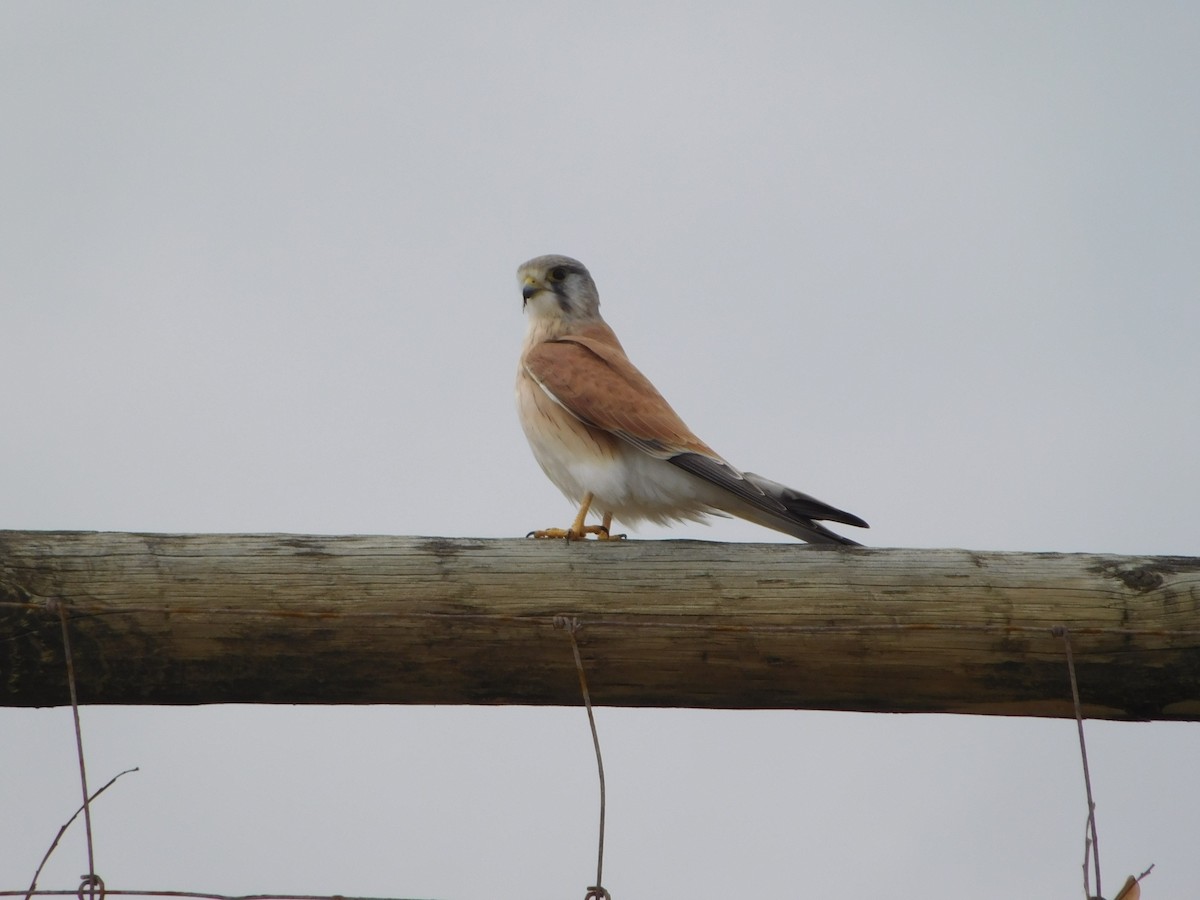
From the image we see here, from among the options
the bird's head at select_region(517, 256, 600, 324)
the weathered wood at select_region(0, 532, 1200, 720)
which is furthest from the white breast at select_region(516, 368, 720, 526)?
the weathered wood at select_region(0, 532, 1200, 720)

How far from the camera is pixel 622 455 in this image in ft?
11.3

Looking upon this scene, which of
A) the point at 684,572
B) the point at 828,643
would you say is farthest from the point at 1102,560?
the point at 684,572

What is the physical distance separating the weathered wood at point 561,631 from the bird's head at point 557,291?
7.08 ft

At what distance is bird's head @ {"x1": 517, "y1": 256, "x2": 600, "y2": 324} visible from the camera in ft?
14.4

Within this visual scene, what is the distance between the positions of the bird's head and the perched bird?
479mm

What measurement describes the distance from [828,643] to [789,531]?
35.9 inches

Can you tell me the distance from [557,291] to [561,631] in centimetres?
235

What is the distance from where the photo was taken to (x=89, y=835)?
72.2 inches

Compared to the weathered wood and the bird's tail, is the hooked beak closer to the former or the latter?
the bird's tail

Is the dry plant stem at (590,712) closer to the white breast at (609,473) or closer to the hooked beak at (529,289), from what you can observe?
the white breast at (609,473)

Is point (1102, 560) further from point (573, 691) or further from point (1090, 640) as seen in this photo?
point (573, 691)

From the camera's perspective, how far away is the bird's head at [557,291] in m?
4.38

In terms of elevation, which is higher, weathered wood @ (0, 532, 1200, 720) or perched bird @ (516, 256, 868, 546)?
perched bird @ (516, 256, 868, 546)

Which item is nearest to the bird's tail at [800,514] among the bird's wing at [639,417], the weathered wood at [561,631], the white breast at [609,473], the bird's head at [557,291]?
the bird's wing at [639,417]
